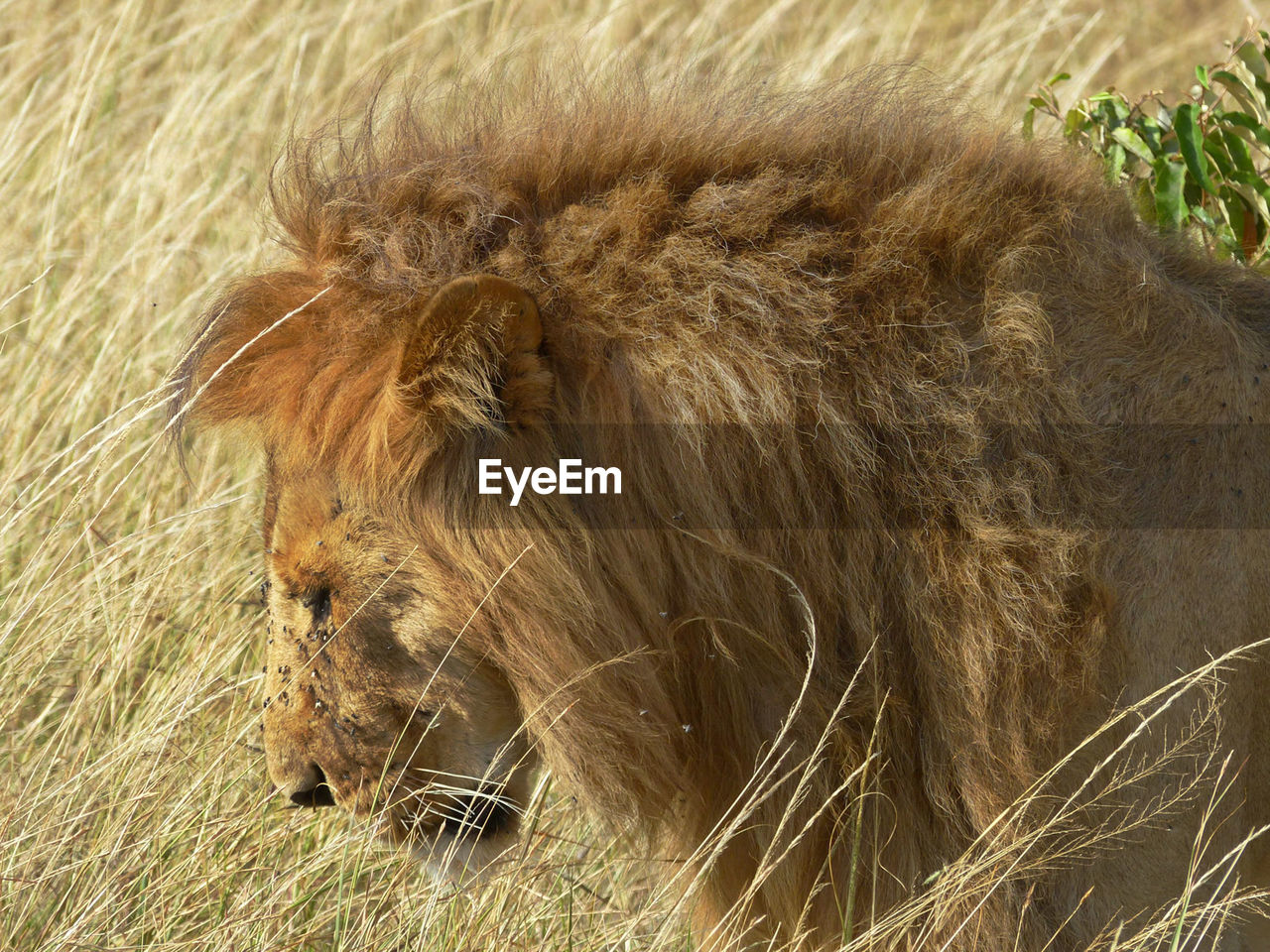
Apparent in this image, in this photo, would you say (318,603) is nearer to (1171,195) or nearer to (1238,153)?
(1171,195)

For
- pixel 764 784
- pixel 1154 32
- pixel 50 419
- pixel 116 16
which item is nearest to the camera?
pixel 764 784

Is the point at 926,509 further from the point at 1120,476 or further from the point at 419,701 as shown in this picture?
the point at 419,701

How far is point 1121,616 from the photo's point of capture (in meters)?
2.22

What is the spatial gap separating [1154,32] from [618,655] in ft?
26.1

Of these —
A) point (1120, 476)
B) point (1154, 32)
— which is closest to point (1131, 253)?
point (1120, 476)

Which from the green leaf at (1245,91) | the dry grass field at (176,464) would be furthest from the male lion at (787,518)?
the green leaf at (1245,91)

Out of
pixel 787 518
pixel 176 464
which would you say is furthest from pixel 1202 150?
pixel 176 464

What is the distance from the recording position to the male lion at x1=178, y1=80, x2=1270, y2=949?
7.18 feet

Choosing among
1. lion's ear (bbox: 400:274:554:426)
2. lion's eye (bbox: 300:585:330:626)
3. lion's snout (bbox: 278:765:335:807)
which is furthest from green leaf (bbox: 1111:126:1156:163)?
lion's snout (bbox: 278:765:335:807)

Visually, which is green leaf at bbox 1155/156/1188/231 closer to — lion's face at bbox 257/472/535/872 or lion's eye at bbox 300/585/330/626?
lion's face at bbox 257/472/535/872

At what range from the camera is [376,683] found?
2258mm

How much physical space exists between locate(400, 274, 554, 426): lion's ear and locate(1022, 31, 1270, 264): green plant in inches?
62.0

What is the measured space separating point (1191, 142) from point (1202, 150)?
0.16 ft

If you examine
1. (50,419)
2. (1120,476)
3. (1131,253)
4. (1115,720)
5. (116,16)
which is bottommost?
(50,419)
